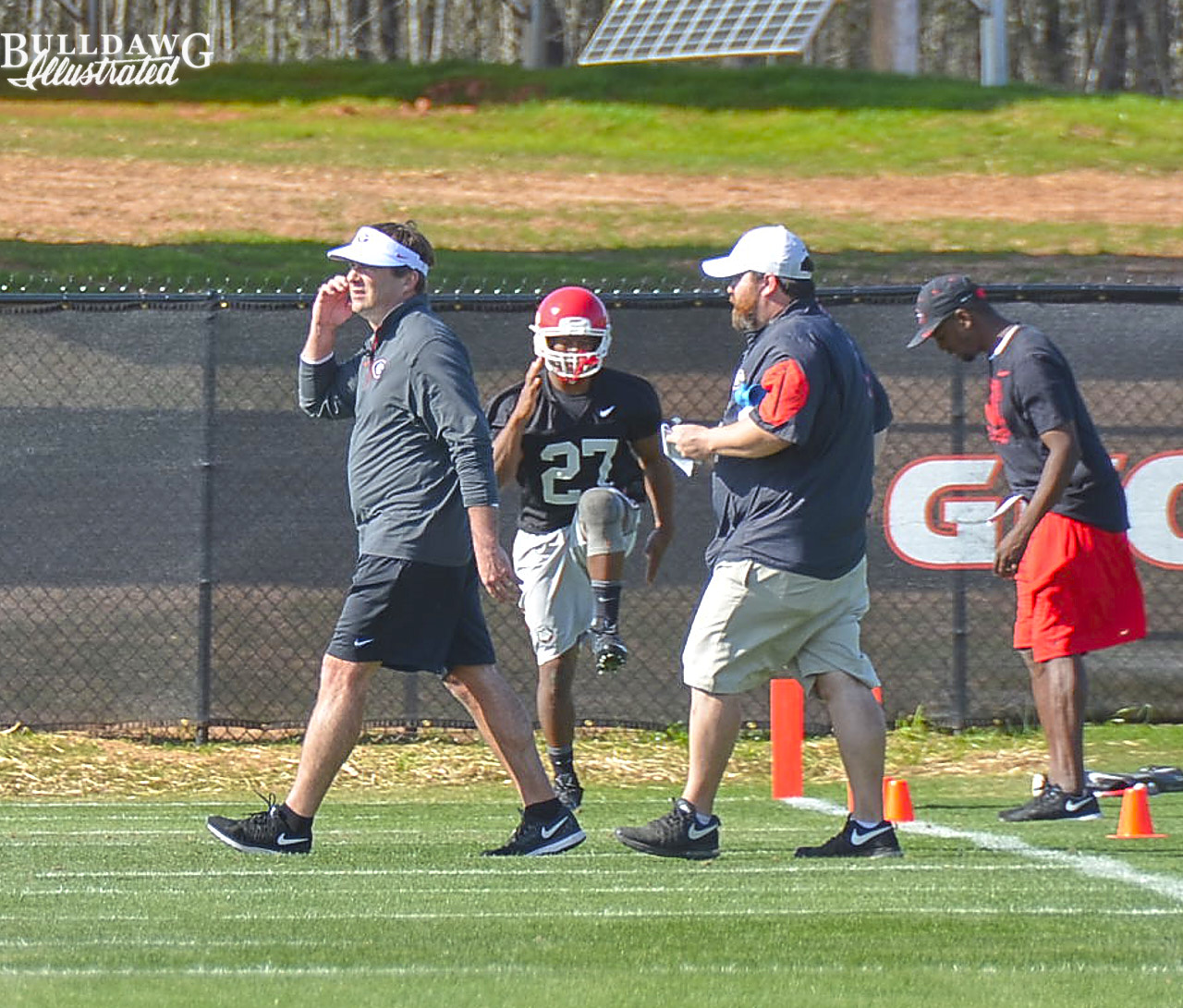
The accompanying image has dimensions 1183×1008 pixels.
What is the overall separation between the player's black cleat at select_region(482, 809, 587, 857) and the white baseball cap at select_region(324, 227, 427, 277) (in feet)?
5.90

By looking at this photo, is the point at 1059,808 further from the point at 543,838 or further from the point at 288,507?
the point at 288,507

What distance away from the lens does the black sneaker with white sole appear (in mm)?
7758

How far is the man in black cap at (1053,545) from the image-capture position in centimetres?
775

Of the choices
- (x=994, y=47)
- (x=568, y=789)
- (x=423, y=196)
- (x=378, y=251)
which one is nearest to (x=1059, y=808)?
(x=568, y=789)

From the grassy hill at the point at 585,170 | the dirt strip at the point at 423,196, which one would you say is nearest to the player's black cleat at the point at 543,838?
the grassy hill at the point at 585,170

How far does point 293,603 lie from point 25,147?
20728mm

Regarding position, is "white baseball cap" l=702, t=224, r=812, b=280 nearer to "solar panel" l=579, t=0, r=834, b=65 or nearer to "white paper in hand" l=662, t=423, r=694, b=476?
"white paper in hand" l=662, t=423, r=694, b=476

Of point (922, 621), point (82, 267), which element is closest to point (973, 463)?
point (922, 621)

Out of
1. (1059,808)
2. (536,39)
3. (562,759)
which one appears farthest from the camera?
(536,39)

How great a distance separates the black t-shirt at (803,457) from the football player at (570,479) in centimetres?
191

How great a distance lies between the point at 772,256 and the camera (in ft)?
21.7

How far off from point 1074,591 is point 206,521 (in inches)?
174

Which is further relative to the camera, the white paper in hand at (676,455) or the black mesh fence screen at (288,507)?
the black mesh fence screen at (288,507)

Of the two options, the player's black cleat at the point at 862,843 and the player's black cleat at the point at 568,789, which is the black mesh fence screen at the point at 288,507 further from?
the player's black cleat at the point at 862,843
